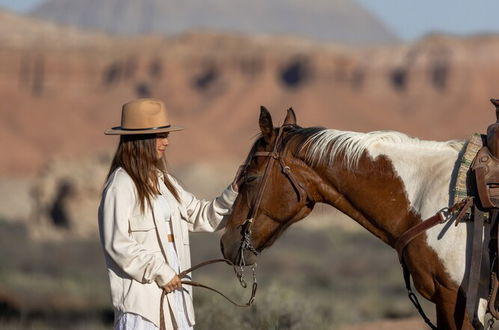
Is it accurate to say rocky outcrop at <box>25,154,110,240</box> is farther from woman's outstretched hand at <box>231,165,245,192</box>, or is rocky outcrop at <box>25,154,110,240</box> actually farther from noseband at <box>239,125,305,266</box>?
noseband at <box>239,125,305,266</box>

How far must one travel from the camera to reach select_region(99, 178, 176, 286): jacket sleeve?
5.03 meters

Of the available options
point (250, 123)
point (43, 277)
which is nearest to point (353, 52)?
point (250, 123)

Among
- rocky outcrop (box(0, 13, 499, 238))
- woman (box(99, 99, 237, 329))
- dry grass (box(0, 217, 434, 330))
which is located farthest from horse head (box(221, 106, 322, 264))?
rocky outcrop (box(0, 13, 499, 238))

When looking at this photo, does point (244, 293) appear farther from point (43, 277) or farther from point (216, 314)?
point (43, 277)

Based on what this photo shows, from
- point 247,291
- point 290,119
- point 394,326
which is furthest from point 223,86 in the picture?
point 290,119

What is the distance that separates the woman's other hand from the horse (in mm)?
362

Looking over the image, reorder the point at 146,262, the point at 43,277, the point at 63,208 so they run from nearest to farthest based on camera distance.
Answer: the point at 146,262, the point at 43,277, the point at 63,208

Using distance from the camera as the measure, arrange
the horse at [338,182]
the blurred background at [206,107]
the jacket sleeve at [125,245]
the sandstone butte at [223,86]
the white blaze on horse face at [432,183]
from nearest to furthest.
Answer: the white blaze on horse face at [432,183] < the jacket sleeve at [125,245] < the horse at [338,182] < the blurred background at [206,107] < the sandstone butte at [223,86]

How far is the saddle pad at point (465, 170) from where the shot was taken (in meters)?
4.92

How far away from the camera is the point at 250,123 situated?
76.9m

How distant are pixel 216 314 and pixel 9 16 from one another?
96.9 m

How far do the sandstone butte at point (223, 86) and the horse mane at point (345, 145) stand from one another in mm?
61152

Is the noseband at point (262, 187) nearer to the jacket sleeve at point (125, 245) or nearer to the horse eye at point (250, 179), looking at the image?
the horse eye at point (250, 179)

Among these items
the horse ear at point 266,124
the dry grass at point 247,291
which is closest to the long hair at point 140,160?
the horse ear at point 266,124
